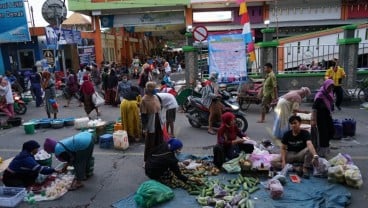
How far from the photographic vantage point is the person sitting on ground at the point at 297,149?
237 inches

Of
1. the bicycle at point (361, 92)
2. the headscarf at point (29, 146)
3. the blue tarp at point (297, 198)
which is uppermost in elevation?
the headscarf at point (29, 146)

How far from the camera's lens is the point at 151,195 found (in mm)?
5082

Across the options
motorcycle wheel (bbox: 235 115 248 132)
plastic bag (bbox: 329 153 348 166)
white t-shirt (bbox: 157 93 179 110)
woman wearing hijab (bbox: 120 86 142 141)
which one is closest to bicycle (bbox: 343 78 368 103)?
motorcycle wheel (bbox: 235 115 248 132)

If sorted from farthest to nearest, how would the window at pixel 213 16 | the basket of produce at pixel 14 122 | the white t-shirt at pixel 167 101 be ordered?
1. the window at pixel 213 16
2. the basket of produce at pixel 14 122
3. the white t-shirt at pixel 167 101

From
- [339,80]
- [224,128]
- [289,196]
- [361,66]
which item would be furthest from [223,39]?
[289,196]

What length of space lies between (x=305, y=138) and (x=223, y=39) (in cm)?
789

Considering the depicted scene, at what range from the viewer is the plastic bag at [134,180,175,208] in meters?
5.07

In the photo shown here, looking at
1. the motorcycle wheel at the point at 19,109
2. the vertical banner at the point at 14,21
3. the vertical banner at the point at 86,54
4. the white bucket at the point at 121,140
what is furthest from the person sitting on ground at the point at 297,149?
the vertical banner at the point at 86,54

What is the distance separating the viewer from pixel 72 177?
6000 millimetres

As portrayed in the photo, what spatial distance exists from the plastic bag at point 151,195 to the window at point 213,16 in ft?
67.5

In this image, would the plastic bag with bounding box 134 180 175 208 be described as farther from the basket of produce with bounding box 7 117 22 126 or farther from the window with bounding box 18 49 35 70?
the window with bounding box 18 49 35 70

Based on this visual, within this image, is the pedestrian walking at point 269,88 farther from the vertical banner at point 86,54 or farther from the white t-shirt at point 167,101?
the vertical banner at point 86,54

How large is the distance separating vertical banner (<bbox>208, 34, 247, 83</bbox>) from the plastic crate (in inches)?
368

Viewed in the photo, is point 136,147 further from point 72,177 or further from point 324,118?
point 324,118
